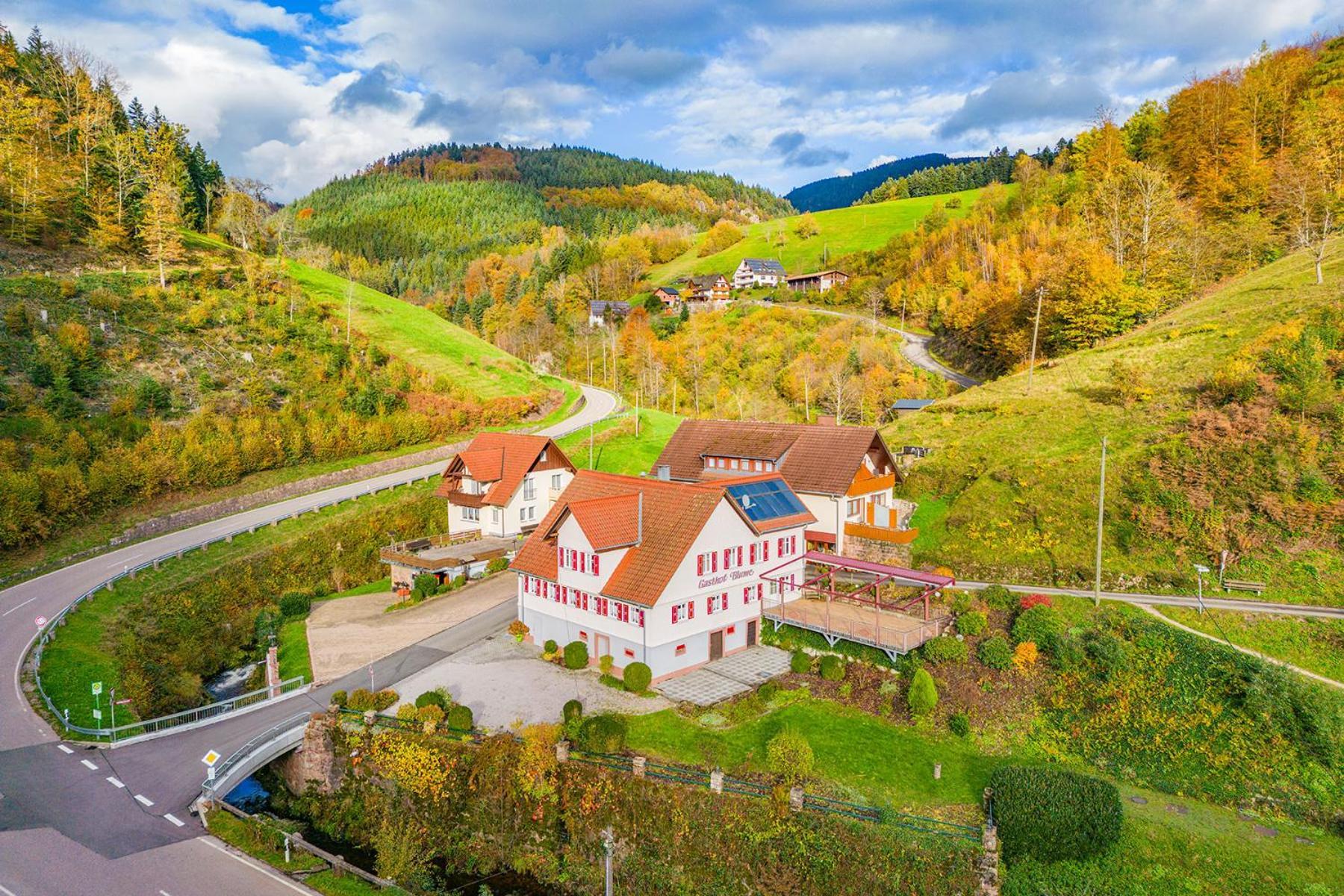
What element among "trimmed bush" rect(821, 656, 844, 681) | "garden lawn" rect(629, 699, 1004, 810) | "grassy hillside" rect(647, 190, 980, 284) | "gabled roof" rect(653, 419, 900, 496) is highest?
"grassy hillside" rect(647, 190, 980, 284)

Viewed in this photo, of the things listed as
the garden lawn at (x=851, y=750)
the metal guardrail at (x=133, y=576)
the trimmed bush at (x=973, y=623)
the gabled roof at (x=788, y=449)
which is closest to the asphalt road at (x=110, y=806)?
the metal guardrail at (x=133, y=576)

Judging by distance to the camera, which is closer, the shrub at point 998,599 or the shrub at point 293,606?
the shrub at point 998,599

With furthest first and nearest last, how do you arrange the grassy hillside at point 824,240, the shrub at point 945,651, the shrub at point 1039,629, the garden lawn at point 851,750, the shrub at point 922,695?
the grassy hillside at point 824,240
the shrub at point 945,651
the shrub at point 1039,629
the shrub at point 922,695
the garden lawn at point 851,750

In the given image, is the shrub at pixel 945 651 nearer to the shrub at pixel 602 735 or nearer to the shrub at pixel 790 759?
the shrub at pixel 790 759

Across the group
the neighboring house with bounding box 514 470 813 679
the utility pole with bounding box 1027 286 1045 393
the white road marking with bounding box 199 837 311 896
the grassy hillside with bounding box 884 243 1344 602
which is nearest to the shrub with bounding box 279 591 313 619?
the neighboring house with bounding box 514 470 813 679

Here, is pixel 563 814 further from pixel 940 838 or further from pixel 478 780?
pixel 940 838

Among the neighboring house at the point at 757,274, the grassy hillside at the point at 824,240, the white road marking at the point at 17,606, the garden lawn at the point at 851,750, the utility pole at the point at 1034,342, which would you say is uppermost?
the grassy hillside at the point at 824,240

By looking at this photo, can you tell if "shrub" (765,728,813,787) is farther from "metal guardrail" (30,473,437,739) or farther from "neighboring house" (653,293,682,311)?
"neighboring house" (653,293,682,311)

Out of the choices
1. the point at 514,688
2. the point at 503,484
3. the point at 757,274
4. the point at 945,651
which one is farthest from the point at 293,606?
the point at 757,274
